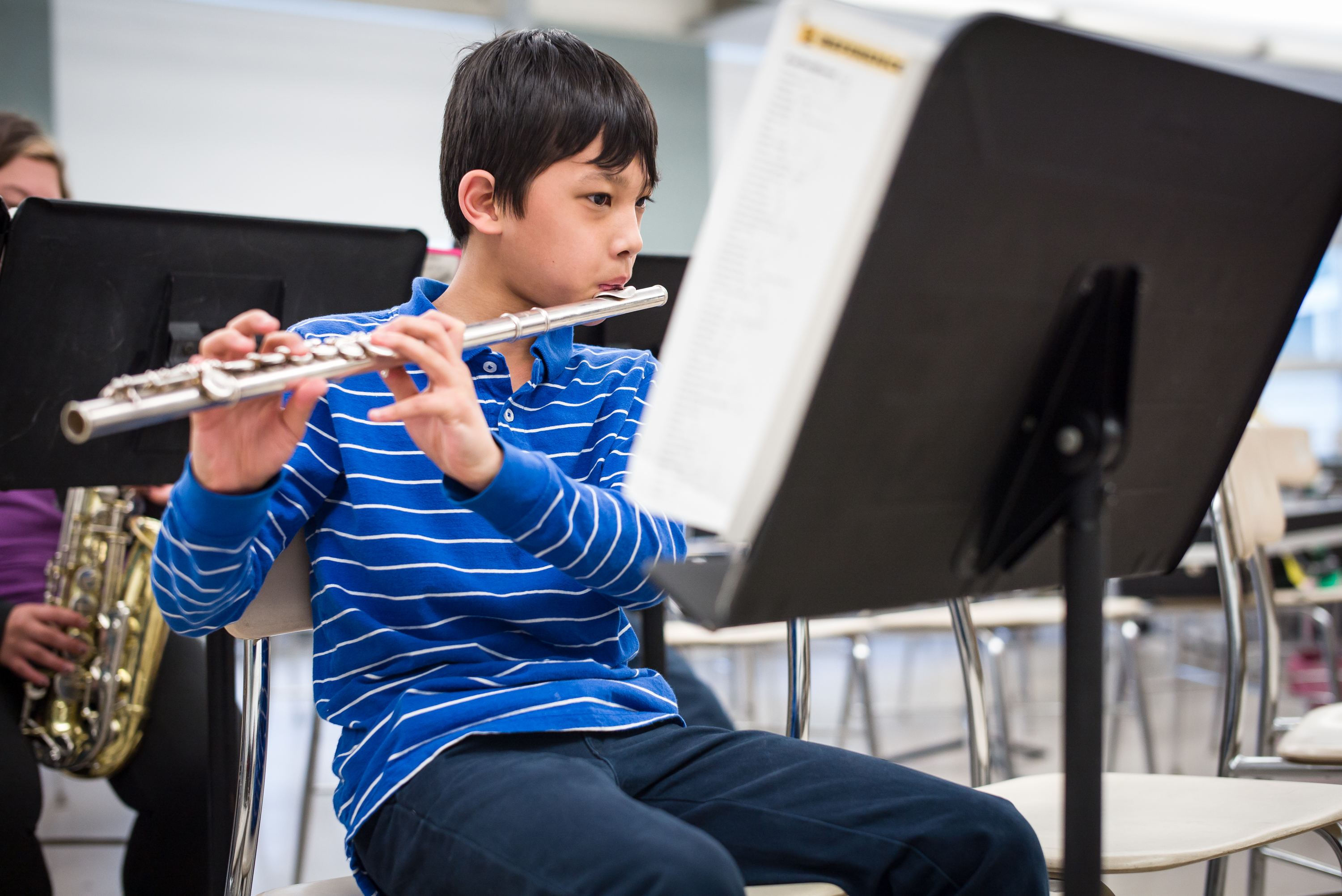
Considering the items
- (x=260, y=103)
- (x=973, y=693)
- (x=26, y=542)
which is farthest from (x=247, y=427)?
(x=260, y=103)

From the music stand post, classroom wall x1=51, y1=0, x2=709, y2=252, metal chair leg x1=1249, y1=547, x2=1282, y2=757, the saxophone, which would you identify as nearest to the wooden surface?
the music stand post

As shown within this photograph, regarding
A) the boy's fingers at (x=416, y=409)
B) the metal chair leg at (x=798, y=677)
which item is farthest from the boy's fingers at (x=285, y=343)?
the metal chair leg at (x=798, y=677)

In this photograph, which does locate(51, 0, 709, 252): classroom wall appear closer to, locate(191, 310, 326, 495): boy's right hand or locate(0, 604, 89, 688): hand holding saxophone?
locate(0, 604, 89, 688): hand holding saxophone

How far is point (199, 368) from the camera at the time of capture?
0.71 m

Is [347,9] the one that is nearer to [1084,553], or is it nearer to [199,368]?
[199,368]

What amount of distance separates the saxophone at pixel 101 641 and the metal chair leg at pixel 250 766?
2.05 feet

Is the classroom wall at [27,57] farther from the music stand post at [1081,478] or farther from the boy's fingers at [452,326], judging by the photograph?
the music stand post at [1081,478]

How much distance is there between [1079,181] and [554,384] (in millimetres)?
537

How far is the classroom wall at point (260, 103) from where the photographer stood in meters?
4.08

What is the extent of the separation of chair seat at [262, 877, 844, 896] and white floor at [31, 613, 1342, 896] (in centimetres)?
122

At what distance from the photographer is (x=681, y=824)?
688 millimetres

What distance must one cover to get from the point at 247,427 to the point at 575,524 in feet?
0.77

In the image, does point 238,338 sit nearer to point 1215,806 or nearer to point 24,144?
point 1215,806

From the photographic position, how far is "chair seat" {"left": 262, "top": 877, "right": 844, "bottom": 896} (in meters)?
0.75
